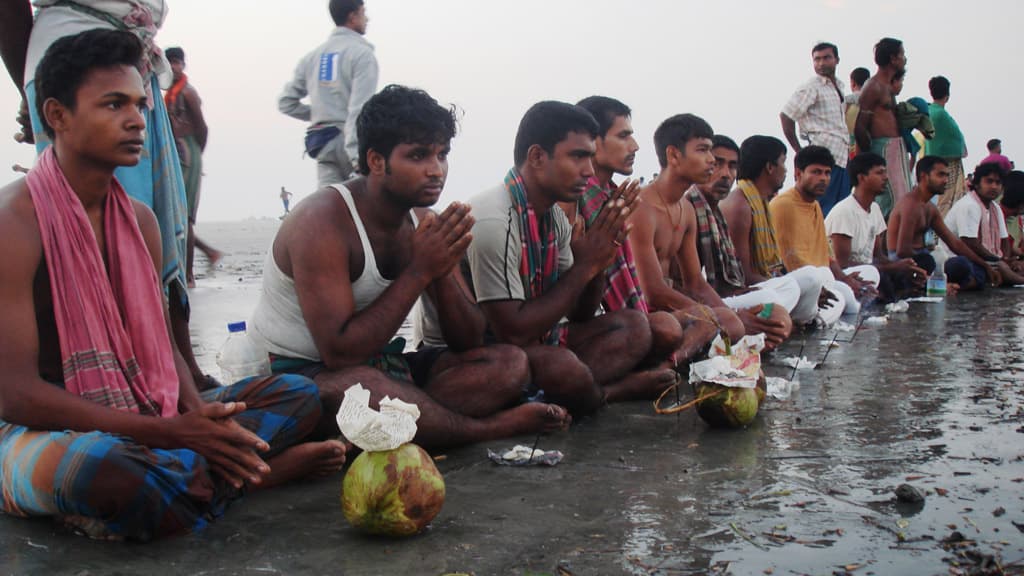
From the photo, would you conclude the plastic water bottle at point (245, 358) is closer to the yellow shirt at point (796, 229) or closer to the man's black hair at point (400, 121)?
the man's black hair at point (400, 121)

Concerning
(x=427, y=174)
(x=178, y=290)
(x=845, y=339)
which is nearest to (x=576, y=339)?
(x=427, y=174)

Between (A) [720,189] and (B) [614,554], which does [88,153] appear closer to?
(B) [614,554]

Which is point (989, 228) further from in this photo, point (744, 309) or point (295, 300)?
point (295, 300)

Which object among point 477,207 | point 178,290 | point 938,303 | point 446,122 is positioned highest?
point 446,122

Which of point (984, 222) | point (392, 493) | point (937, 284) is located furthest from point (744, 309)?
point (984, 222)

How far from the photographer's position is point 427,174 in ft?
13.1

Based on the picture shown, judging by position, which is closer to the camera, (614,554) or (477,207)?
A: (614,554)

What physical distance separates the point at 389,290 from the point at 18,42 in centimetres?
185

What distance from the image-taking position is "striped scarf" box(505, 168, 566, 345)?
4.66m

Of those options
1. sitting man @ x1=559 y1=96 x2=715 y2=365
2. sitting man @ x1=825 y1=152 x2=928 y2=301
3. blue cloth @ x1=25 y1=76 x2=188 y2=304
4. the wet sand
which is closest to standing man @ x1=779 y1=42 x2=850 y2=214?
sitting man @ x1=825 y1=152 x2=928 y2=301

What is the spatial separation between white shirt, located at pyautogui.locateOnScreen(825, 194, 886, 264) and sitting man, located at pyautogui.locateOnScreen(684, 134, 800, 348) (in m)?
2.88

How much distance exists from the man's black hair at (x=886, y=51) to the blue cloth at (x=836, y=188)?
1.40m

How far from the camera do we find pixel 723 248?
7191 millimetres

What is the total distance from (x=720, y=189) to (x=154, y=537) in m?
5.37
